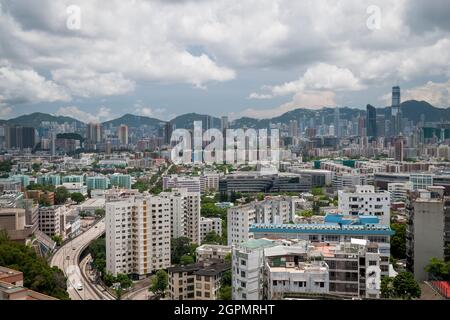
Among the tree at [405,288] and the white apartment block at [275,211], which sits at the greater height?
the white apartment block at [275,211]

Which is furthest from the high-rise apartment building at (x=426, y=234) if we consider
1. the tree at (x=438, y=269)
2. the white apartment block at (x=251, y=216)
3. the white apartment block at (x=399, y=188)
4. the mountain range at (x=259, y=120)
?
the white apartment block at (x=399, y=188)

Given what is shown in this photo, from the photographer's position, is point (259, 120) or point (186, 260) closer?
point (259, 120)

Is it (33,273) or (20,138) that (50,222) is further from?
(33,273)

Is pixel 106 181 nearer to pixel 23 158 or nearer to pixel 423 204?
pixel 23 158

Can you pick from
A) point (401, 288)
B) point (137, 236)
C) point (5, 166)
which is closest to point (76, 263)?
point (137, 236)

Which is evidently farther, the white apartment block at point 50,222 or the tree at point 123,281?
the white apartment block at point 50,222

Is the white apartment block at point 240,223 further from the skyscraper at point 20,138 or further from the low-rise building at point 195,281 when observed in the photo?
the skyscraper at point 20,138

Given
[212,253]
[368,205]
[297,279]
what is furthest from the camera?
[368,205]
